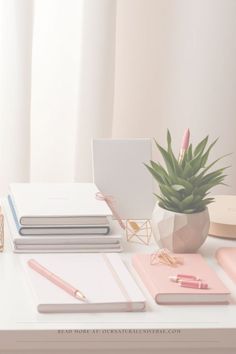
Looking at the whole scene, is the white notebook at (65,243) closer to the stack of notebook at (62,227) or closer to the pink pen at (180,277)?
the stack of notebook at (62,227)

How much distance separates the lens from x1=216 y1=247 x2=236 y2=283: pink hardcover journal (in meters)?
1.46

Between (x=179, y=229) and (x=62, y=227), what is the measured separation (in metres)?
0.21

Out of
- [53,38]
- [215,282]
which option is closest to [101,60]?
[53,38]

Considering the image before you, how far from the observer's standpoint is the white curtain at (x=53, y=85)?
7.24 ft

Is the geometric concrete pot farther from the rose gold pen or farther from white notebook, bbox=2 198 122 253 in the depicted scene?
the rose gold pen

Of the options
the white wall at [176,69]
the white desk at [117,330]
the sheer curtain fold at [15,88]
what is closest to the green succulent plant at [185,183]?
the white desk at [117,330]

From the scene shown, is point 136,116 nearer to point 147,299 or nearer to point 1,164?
point 1,164

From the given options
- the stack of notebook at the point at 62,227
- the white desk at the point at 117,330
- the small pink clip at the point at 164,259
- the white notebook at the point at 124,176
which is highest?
the white notebook at the point at 124,176

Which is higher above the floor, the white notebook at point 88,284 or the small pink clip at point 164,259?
the small pink clip at point 164,259

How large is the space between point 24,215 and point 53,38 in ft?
3.07

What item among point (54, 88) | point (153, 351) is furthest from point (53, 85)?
point (153, 351)

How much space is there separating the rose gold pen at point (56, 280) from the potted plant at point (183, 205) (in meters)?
0.25

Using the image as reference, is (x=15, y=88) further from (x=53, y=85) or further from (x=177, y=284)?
(x=177, y=284)

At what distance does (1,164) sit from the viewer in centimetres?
227
